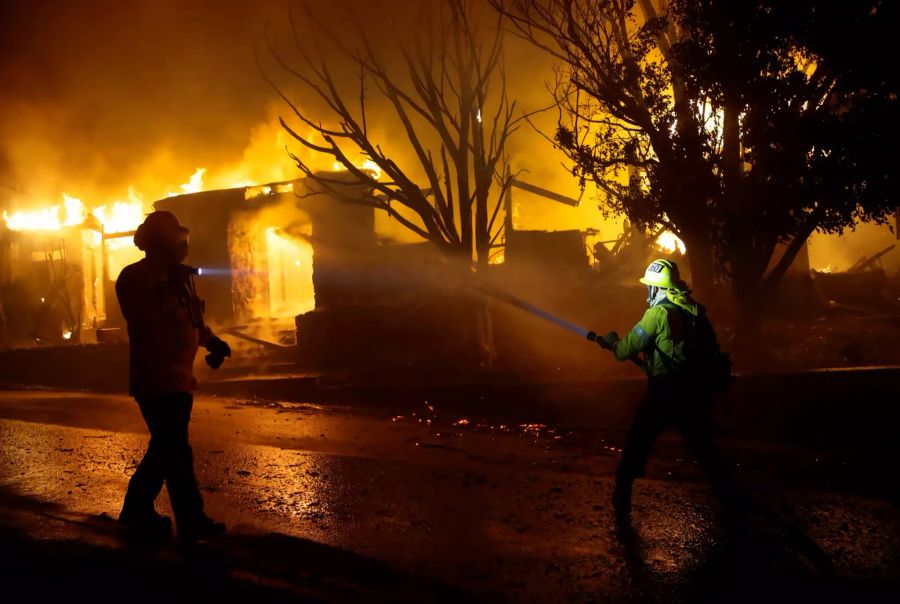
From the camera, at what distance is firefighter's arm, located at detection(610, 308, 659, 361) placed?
14.8 feet

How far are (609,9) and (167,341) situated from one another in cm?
829

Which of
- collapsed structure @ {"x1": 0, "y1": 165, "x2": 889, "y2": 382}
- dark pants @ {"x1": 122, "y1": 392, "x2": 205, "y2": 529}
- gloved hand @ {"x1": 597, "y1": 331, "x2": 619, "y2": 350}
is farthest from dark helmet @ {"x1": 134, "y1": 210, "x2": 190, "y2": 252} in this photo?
collapsed structure @ {"x1": 0, "y1": 165, "x2": 889, "y2": 382}

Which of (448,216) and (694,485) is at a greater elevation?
(448,216)

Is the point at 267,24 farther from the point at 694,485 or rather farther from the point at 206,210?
the point at 694,485

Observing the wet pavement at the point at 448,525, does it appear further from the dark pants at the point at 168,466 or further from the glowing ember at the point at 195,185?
the glowing ember at the point at 195,185

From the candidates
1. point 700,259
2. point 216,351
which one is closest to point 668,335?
point 216,351

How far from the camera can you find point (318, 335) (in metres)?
13.7

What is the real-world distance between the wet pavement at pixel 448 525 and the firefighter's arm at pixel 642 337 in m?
1.13

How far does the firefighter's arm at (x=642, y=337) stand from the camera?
177 inches

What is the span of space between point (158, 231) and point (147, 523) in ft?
5.85

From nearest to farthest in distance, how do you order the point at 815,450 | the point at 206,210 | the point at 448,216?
the point at 815,450, the point at 448,216, the point at 206,210

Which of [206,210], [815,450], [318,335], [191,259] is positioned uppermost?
[206,210]

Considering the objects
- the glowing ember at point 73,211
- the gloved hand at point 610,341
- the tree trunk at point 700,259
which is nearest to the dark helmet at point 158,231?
the gloved hand at point 610,341

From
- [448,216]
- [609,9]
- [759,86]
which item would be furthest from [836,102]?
[448,216]
